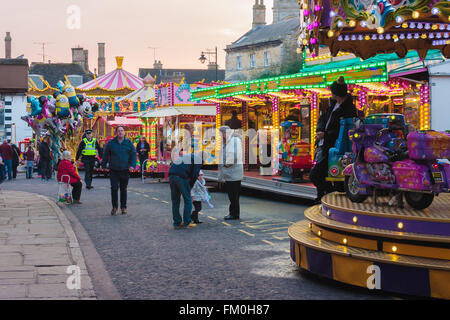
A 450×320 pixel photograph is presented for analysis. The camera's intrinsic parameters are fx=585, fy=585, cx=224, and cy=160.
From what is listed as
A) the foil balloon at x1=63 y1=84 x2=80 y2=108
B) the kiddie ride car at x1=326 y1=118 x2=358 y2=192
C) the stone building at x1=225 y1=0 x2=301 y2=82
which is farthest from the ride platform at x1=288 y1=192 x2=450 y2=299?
the stone building at x1=225 y1=0 x2=301 y2=82

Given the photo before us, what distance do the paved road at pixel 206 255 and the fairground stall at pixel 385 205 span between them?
1.13ft

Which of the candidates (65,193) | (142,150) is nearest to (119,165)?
(65,193)

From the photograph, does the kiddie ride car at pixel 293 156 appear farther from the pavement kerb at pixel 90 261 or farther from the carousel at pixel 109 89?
the carousel at pixel 109 89

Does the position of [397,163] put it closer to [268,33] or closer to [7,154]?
[7,154]

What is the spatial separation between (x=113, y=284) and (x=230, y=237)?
11.4ft

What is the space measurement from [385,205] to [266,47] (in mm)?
51631

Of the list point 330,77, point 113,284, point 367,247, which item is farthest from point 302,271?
point 330,77

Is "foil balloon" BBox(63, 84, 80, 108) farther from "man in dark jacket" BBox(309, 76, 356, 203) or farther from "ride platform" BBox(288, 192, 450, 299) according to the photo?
"ride platform" BBox(288, 192, 450, 299)

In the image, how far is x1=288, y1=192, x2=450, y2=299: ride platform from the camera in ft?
18.4

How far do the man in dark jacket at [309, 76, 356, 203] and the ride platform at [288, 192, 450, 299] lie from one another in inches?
73.3

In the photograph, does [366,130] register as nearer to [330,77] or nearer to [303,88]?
[330,77]

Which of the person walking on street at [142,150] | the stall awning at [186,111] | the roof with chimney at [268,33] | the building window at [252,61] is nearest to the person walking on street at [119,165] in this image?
the stall awning at [186,111]

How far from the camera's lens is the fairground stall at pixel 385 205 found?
577cm

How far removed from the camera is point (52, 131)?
21703mm
